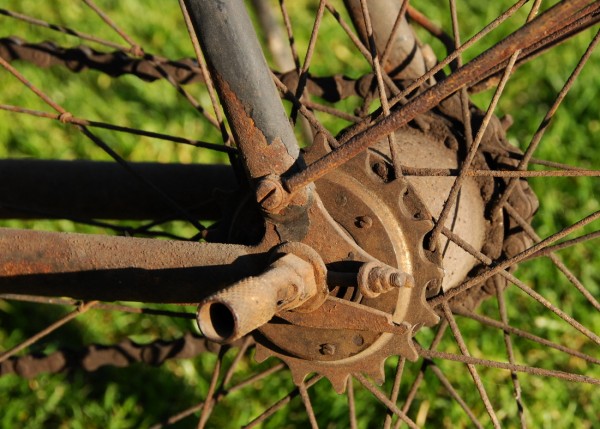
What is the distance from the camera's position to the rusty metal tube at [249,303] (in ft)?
4.50

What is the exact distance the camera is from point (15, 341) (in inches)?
118

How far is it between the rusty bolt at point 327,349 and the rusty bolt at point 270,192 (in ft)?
1.02

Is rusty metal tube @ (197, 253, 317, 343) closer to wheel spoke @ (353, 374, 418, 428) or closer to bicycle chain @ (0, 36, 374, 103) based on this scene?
wheel spoke @ (353, 374, 418, 428)

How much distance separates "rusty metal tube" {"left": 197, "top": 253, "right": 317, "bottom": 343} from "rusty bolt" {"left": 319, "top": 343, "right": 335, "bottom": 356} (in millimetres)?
219

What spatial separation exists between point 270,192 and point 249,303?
9.6 inches

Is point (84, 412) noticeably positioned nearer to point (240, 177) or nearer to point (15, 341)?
point (15, 341)

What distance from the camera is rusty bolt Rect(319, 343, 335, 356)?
5.76ft

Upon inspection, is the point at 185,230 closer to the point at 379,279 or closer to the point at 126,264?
the point at 126,264

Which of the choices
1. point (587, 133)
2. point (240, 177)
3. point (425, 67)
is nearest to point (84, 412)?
point (240, 177)

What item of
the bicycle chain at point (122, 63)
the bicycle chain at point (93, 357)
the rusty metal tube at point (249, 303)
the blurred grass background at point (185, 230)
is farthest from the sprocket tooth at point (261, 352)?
the blurred grass background at point (185, 230)

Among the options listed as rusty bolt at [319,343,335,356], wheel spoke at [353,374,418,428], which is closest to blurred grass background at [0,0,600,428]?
wheel spoke at [353,374,418,428]

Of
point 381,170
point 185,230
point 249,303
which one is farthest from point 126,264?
point 185,230

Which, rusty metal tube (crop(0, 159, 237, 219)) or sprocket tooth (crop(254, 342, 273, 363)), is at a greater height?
rusty metal tube (crop(0, 159, 237, 219))

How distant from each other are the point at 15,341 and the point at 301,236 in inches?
64.2
